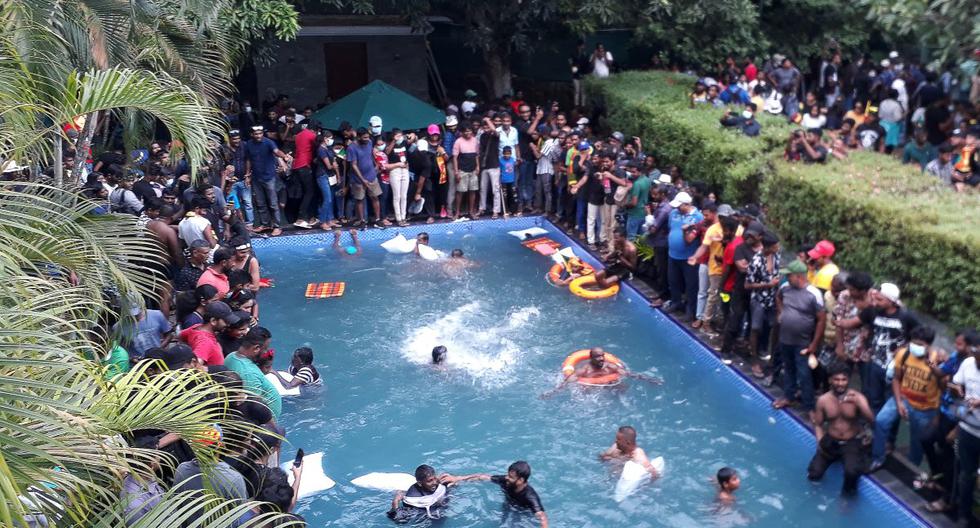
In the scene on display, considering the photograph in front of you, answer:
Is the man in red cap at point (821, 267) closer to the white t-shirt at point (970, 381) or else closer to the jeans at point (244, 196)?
the white t-shirt at point (970, 381)

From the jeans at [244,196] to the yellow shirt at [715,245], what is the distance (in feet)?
24.6

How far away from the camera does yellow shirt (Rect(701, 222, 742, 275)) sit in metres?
10.2

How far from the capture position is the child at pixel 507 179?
50.0ft

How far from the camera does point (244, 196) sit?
47.6 feet

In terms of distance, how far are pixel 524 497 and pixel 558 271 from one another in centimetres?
606

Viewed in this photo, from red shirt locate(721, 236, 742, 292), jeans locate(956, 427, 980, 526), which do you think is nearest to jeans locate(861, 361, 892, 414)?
jeans locate(956, 427, 980, 526)

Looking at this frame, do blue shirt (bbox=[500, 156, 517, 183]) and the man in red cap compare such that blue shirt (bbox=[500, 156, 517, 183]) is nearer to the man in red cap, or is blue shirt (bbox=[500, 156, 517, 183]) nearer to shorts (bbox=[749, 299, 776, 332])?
shorts (bbox=[749, 299, 776, 332])

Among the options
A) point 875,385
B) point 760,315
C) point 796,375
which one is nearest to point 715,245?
point 760,315

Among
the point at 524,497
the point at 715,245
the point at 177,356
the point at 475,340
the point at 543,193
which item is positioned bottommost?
the point at 475,340

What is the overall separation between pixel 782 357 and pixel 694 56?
11.3 meters

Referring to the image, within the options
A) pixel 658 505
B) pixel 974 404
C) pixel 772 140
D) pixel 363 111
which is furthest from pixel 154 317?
pixel 772 140

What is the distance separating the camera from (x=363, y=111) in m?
15.5

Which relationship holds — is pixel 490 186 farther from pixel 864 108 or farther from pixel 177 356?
pixel 177 356

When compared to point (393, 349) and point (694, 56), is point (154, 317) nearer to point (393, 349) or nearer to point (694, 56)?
point (393, 349)
